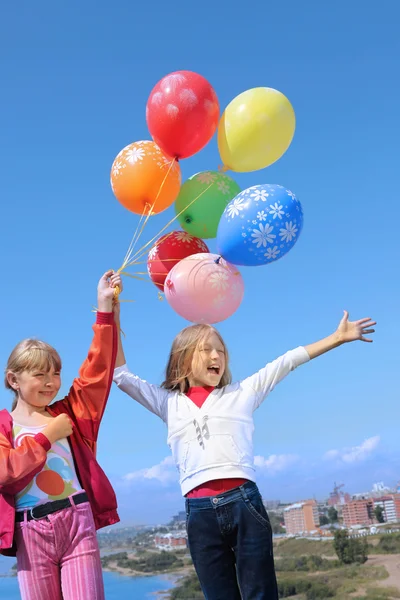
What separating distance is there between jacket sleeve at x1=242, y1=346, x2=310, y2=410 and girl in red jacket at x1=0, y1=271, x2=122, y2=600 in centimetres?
64

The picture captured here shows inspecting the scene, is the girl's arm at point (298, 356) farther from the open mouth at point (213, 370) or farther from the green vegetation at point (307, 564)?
the green vegetation at point (307, 564)

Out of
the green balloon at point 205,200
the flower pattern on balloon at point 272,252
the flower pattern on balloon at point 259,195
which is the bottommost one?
the flower pattern on balloon at point 272,252

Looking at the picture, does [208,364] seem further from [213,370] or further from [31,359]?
[31,359]

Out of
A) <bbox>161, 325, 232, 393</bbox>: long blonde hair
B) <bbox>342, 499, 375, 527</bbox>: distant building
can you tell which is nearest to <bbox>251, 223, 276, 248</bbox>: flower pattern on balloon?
<bbox>161, 325, 232, 393</bbox>: long blonde hair

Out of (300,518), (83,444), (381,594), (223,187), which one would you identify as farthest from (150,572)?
(83,444)

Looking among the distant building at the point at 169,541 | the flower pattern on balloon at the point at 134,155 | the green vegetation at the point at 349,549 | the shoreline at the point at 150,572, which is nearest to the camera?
the flower pattern on balloon at the point at 134,155

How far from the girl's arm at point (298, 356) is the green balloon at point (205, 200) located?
3.83 ft

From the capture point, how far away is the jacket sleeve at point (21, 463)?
2.13m

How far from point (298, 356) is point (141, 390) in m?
0.73

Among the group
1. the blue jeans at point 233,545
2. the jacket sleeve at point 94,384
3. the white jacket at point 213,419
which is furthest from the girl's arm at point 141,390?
the blue jeans at point 233,545

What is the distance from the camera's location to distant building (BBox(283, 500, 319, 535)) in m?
54.0

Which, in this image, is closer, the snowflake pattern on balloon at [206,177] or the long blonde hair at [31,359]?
the long blonde hair at [31,359]

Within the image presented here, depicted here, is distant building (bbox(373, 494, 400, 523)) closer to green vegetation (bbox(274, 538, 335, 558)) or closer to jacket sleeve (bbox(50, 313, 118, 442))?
green vegetation (bbox(274, 538, 335, 558))

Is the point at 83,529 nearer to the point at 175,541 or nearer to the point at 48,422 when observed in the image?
the point at 48,422
